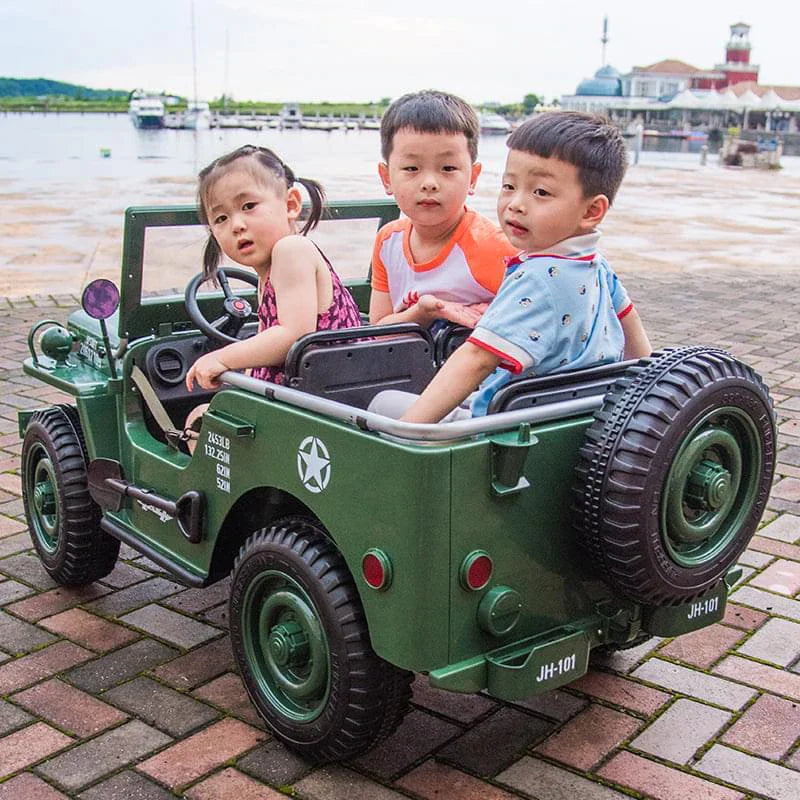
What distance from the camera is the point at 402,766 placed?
2.68 meters

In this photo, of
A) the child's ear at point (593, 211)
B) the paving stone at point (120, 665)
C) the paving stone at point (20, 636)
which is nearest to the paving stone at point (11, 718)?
the paving stone at point (120, 665)

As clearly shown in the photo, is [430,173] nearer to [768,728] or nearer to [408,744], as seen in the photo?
[408,744]

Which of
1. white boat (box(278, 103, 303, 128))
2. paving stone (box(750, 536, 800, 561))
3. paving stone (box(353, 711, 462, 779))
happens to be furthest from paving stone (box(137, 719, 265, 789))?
white boat (box(278, 103, 303, 128))

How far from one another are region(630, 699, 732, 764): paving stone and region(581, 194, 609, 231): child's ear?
1.34 metres

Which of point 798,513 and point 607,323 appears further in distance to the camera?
point 798,513

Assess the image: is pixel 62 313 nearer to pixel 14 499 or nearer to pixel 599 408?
pixel 14 499

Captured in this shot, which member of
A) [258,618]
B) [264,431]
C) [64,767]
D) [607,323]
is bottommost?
[64,767]

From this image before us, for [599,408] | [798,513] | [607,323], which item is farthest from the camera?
[798,513]

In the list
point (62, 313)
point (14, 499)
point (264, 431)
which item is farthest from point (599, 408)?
point (62, 313)

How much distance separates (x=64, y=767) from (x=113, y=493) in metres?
0.92

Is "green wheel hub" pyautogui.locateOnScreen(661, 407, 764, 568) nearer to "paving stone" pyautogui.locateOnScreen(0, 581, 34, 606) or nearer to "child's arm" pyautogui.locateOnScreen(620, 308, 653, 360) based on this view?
"child's arm" pyautogui.locateOnScreen(620, 308, 653, 360)

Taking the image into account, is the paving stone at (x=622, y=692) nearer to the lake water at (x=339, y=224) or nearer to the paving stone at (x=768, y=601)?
the paving stone at (x=768, y=601)

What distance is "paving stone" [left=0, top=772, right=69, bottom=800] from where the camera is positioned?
8.39 ft

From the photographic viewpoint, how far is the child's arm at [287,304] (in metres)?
2.91
